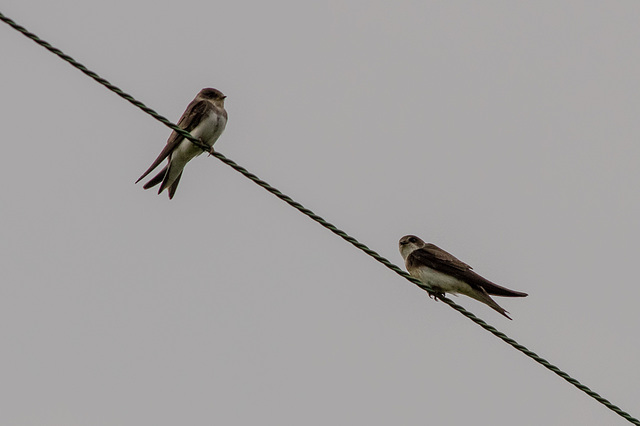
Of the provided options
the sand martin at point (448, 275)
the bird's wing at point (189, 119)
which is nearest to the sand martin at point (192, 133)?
the bird's wing at point (189, 119)

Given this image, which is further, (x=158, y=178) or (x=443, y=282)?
(x=443, y=282)

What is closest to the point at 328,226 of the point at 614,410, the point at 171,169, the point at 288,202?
the point at 288,202

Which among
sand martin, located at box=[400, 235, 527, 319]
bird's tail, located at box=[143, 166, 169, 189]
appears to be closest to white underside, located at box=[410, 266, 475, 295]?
sand martin, located at box=[400, 235, 527, 319]

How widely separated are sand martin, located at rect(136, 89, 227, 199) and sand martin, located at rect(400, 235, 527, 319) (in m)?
1.87

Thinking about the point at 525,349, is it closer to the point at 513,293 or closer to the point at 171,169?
the point at 513,293

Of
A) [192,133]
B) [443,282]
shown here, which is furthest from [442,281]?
[192,133]

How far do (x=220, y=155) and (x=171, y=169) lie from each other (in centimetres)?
267

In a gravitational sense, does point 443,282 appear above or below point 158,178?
above

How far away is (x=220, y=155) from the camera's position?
17.7 feet

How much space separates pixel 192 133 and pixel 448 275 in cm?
210

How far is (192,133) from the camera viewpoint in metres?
7.89

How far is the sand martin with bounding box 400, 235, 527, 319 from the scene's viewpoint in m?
7.98

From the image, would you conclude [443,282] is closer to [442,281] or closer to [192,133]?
[442,281]

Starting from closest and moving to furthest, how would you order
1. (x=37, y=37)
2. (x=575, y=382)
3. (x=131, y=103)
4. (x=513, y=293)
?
(x=37, y=37) < (x=131, y=103) < (x=575, y=382) < (x=513, y=293)
